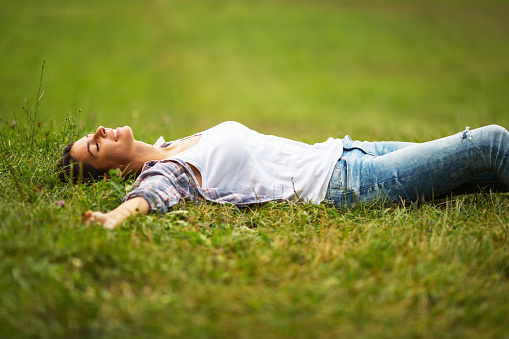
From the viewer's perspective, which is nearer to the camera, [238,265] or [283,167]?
[238,265]

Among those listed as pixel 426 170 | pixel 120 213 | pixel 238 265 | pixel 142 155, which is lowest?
pixel 238 265

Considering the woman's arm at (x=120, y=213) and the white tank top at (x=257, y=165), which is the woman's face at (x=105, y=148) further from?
the woman's arm at (x=120, y=213)

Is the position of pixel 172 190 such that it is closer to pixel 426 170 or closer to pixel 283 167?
pixel 283 167

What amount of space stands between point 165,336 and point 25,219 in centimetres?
159

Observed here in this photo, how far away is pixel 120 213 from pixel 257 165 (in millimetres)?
1205

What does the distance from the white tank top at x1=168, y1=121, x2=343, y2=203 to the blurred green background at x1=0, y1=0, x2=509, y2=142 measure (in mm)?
7974

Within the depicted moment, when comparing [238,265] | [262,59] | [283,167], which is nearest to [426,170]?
[283,167]

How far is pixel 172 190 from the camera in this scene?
3.71 metres

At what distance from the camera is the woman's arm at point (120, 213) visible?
3254 mm

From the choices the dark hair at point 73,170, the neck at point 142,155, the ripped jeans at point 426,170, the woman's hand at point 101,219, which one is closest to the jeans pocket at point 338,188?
the ripped jeans at point 426,170

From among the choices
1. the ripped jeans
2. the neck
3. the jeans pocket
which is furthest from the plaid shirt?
the ripped jeans

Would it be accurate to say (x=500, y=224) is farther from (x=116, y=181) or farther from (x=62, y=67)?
(x=62, y=67)

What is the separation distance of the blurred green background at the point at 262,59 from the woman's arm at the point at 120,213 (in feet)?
28.6

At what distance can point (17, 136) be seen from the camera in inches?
202
